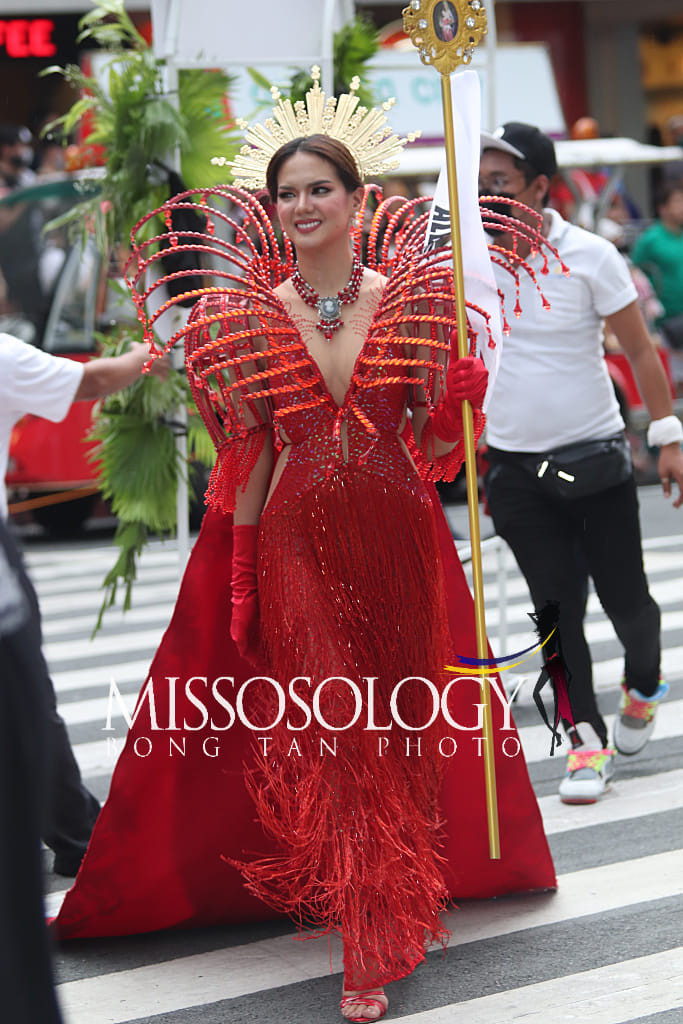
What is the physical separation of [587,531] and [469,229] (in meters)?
1.59

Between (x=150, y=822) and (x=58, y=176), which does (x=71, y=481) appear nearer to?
(x=58, y=176)

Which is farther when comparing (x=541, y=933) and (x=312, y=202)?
(x=541, y=933)

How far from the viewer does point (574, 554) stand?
4.96 m

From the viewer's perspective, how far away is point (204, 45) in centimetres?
531

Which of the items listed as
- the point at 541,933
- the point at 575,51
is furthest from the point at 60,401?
the point at 575,51

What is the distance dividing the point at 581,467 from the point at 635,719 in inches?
37.6

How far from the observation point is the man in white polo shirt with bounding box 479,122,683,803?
15.8 ft

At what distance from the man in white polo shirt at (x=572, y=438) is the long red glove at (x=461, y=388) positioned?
52.2 inches

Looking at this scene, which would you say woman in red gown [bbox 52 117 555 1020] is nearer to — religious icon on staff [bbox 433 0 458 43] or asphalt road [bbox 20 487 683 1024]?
asphalt road [bbox 20 487 683 1024]

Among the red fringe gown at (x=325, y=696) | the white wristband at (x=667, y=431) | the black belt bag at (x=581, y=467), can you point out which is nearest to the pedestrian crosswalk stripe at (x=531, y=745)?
the black belt bag at (x=581, y=467)

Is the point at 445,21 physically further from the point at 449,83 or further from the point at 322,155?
the point at 322,155

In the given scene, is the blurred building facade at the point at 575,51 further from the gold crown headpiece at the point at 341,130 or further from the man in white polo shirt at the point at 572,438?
the gold crown headpiece at the point at 341,130

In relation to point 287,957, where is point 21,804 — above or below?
above

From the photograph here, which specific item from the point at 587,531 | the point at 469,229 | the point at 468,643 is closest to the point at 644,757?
the point at 587,531
